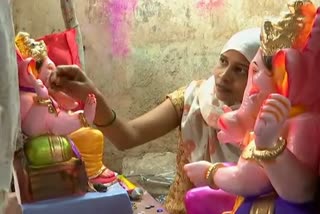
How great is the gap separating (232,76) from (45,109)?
316mm

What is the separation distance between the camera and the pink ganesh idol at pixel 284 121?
632 millimetres

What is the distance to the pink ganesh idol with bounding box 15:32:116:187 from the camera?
89cm

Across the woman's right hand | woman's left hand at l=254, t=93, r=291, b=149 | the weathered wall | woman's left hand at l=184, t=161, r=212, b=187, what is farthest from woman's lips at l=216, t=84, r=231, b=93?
the weathered wall

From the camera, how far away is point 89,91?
3.43 feet

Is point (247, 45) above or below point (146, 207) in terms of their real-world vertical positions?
above

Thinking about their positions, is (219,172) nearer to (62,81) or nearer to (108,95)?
(62,81)

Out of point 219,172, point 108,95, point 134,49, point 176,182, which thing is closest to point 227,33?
point 134,49

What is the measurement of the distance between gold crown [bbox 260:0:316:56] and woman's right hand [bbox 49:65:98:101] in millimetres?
416

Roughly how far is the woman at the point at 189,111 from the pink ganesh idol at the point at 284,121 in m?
0.33

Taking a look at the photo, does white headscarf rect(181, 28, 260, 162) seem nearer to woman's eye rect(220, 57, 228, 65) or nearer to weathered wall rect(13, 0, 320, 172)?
woman's eye rect(220, 57, 228, 65)

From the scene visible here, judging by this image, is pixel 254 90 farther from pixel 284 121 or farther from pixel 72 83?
pixel 72 83

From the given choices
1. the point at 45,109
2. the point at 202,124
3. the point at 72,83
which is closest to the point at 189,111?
the point at 202,124

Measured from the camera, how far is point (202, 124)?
49.5 inches

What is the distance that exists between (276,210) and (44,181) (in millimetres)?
374
